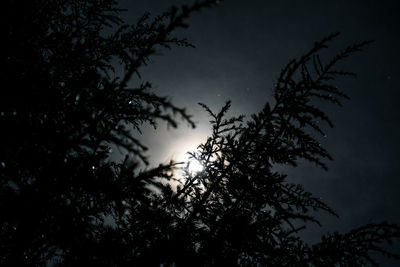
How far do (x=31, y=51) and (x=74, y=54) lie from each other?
617mm

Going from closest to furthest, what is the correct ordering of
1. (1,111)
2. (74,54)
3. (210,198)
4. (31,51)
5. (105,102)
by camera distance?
(105,102) → (1,111) → (31,51) → (74,54) → (210,198)

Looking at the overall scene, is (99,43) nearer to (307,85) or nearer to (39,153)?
(39,153)

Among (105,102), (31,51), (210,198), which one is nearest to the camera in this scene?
(105,102)

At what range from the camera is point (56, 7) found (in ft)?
16.8

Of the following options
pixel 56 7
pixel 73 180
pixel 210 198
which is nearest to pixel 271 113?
pixel 210 198

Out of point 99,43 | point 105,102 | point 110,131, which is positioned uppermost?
point 99,43

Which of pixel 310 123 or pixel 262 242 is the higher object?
pixel 310 123

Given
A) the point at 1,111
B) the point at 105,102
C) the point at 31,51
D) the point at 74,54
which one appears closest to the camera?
the point at 105,102

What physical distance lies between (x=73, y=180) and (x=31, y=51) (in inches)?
92.8

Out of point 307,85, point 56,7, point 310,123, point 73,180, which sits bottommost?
point 73,180

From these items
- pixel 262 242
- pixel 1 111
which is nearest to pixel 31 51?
pixel 1 111

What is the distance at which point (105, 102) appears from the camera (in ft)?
7.95

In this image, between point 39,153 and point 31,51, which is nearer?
point 39,153

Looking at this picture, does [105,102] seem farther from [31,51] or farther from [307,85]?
[307,85]
